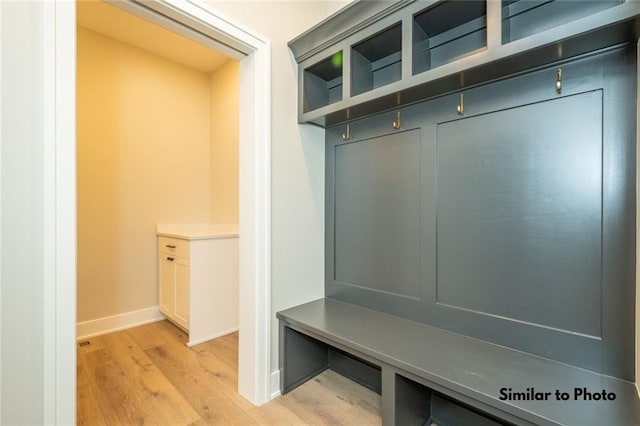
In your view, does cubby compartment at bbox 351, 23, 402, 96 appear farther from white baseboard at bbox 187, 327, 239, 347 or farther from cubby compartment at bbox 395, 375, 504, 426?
white baseboard at bbox 187, 327, 239, 347

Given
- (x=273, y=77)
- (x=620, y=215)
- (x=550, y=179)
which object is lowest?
(x=620, y=215)

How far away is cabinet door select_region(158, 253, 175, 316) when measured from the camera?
270cm

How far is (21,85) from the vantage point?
966 mm

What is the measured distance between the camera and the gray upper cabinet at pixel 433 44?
1.04m

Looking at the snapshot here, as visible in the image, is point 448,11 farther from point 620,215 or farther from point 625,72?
point 620,215

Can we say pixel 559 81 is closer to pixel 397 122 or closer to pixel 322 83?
pixel 397 122

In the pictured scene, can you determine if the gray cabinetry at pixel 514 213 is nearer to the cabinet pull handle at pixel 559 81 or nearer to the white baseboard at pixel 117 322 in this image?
the cabinet pull handle at pixel 559 81

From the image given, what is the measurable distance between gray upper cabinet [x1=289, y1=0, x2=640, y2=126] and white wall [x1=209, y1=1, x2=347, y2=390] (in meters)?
0.11

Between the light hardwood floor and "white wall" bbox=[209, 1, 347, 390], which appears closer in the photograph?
the light hardwood floor

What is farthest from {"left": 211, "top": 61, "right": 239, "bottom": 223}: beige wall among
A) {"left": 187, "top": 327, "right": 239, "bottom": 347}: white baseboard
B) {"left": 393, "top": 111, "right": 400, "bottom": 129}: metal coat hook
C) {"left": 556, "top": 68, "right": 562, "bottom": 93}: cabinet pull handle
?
{"left": 556, "top": 68, "right": 562, "bottom": 93}: cabinet pull handle

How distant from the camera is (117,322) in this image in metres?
2.72

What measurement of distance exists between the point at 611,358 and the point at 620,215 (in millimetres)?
538

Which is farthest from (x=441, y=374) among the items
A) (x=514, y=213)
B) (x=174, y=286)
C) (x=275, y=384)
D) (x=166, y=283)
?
(x=166, y=283)

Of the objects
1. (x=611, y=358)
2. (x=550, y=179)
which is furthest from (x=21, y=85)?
(x=611, y=358)
